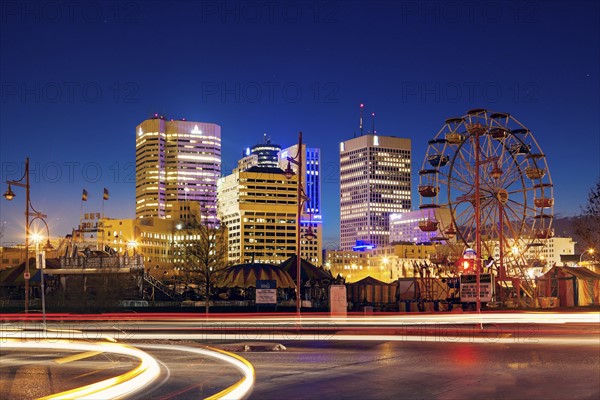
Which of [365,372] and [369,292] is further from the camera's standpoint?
[369,292]

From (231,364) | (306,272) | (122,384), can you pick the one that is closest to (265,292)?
(231,364)

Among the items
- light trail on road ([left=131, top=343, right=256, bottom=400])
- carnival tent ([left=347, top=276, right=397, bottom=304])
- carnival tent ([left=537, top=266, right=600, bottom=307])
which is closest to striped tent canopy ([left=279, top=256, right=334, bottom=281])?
carnival tent ([left=347, top=276, right=397, bottom=304])

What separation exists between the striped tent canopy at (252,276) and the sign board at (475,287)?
22.0m

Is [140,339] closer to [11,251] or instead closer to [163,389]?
[163,389]

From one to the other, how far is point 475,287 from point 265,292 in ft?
Answer: 36.8

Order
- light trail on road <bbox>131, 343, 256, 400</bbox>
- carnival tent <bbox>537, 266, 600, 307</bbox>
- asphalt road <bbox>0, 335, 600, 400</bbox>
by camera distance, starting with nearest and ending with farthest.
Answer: light trail on road <bbox>131, 343, 256, 400</bbox>, asphalt road <bbox>0, 335, 600, 400</bbox>, carnival tent <bbox>537, 266, 600, 307</bbox>

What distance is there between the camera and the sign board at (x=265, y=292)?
100.0ft

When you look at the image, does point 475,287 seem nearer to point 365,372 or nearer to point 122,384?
point 365,372

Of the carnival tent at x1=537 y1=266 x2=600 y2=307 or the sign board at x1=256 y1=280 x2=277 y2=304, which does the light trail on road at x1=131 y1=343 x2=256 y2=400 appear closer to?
the sign board at x1=256 y1=280 x2=277 y2=304

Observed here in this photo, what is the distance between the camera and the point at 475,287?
3572 centimetres

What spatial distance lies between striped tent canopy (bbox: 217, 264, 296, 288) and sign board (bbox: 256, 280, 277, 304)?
24.7m

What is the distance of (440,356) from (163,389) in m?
8.02

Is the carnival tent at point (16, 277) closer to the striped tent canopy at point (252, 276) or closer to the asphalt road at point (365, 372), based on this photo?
the striped tent canopy at point (252, 276)

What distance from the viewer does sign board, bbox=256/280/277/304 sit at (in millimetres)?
30469
